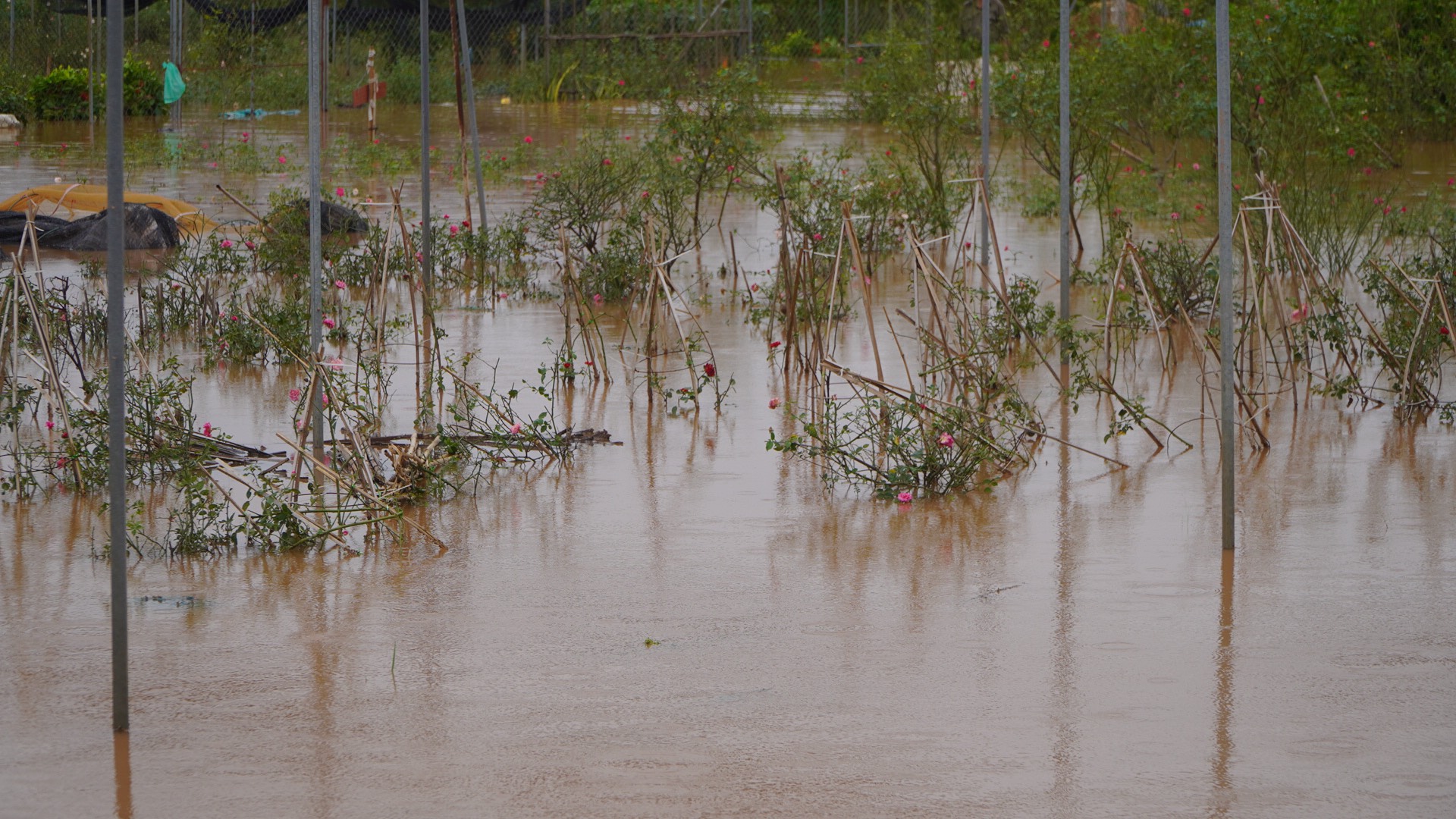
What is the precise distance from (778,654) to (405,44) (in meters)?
21.6

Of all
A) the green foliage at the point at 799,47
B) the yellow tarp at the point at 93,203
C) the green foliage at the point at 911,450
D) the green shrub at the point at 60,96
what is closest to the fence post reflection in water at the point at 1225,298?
the green foliage at the point at 911,450

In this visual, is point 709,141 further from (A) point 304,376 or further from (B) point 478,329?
(A) point 304,376

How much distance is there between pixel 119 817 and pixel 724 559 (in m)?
2.06

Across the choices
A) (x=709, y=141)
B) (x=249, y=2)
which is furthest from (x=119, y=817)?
(x=249, y=2)

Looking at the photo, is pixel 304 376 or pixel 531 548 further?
pixel 304 376

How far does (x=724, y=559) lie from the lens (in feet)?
16.2

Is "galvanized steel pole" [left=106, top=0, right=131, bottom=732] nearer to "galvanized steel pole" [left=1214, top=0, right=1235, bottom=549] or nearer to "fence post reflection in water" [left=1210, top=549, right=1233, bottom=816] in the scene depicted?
"fence post reflection in water" [left=1210, top=549, right=1233, bottom=816]

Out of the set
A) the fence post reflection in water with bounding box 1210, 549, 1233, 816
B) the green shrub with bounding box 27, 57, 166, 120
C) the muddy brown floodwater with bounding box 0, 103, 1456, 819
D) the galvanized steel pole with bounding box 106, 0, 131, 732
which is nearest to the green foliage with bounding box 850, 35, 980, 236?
the muddy brown floodwater with bounding box 0, 103, 1456, 819

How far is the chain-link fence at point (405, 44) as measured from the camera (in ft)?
68.2

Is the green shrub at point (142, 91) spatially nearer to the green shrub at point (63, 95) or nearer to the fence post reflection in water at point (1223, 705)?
the green shrub at point (63, 95)

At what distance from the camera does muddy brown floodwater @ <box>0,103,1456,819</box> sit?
3391mm

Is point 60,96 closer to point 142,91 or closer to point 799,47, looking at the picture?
point 142,91

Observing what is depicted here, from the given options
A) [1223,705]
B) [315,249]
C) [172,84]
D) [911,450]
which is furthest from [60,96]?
[1223,705]

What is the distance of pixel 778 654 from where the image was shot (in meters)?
4.15
